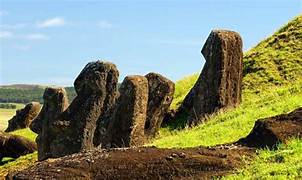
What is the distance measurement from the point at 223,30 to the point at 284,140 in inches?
522

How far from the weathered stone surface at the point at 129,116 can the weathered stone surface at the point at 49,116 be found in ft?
9.62

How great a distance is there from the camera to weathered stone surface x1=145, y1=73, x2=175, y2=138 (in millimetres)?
25156

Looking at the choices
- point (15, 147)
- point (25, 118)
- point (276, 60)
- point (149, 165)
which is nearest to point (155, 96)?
point (15, 147)

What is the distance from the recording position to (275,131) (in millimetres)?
12609

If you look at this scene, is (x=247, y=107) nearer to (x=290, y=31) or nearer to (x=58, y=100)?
(x=58, y=100)

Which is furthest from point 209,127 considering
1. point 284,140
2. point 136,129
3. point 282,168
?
point 282,168

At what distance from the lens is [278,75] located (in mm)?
31656

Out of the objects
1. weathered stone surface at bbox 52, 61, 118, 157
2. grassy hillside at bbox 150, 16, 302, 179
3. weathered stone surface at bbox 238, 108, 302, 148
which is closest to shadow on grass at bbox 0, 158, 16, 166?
weathered stone surface at bbox 52, 61, 118, 157

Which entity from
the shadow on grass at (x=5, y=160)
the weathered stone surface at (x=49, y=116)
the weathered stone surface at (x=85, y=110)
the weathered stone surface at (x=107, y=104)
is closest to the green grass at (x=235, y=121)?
the weathered stone surface at (x=107, y=104)

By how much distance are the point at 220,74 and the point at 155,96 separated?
2574mm

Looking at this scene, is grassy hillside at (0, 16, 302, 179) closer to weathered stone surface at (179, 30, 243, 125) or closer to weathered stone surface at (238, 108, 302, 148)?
weathered stone surface at (238, 108, 302, 148)

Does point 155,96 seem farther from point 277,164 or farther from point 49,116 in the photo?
point 277,164

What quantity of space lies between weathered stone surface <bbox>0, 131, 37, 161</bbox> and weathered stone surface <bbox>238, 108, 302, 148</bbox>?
A: 61.6 feet

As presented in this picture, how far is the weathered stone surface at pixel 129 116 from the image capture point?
21922 millimetres
